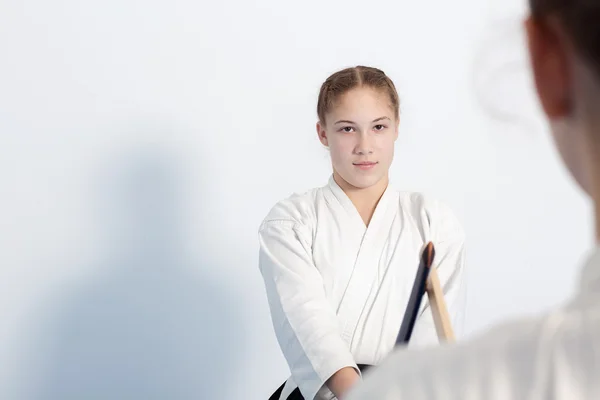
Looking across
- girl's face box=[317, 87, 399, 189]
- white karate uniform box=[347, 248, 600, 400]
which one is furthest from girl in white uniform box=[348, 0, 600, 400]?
girl's face box=[317, 87, 399, 189]

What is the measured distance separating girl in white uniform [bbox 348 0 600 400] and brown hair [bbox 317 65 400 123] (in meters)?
1.41

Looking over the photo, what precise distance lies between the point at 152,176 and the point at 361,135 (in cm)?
75

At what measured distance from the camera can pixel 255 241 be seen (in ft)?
7.84

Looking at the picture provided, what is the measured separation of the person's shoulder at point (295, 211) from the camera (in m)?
1.86

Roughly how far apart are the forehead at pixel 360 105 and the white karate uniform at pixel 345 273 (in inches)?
7.0

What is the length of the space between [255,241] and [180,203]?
0.24 meters

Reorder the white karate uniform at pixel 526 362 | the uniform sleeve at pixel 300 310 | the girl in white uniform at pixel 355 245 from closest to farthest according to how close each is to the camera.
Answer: the white karate uniform at pixel 526 362 < the uniform sleeve at pixel 300 310 < the girl in white uniform at pixel 355 245

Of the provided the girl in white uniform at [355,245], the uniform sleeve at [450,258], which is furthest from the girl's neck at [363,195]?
the uniform sleeve at [450,258]

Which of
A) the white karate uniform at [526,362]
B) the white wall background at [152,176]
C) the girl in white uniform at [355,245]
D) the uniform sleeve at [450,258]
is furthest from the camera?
the white wall background at [152,176]

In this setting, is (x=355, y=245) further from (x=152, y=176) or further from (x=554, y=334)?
(x=554, y=334)

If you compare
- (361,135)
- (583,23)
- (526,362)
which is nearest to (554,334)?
(526,362)

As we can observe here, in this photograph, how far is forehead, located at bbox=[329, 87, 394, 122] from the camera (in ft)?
6.00

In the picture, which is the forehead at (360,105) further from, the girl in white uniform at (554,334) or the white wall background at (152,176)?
the girl in white uniform at (554,334)

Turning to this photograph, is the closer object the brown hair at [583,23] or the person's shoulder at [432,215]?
the brown hair at [583,23]
